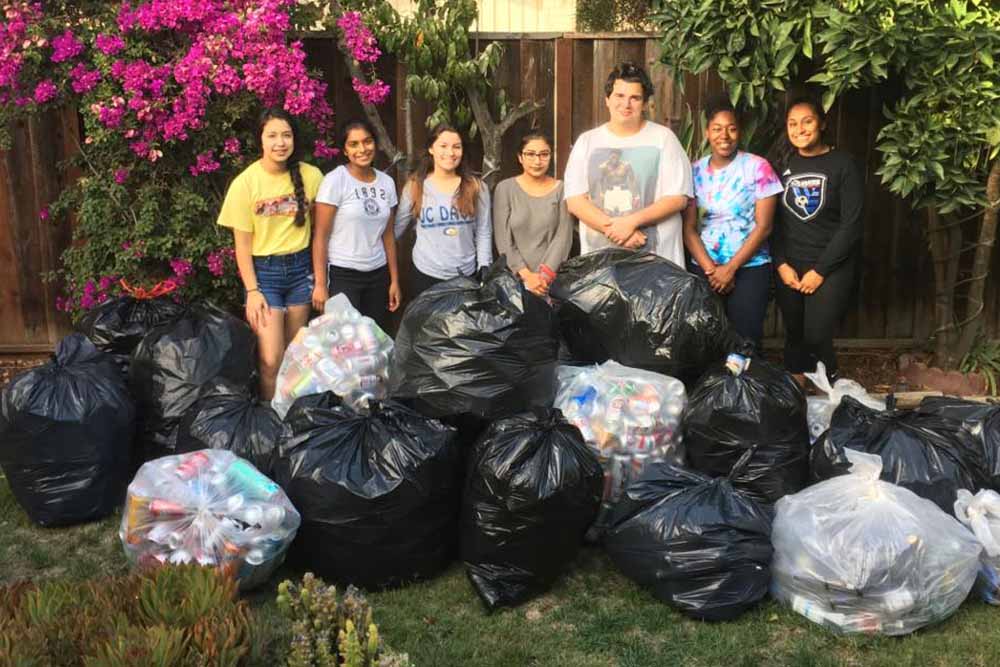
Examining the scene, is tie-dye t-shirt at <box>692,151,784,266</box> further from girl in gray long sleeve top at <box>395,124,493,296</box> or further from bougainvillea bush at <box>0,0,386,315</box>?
bougainvillea bush at <box>0,0,386,315</box>

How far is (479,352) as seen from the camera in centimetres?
361

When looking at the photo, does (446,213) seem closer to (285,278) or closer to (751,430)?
(285,278)

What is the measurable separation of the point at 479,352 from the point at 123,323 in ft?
6.70

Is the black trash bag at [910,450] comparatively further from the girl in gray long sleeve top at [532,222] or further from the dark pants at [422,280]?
the dark pants at [422,280]

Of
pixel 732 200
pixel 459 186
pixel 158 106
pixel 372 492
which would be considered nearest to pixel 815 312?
pixel 732 200

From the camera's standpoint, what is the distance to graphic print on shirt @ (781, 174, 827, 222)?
4.47 m

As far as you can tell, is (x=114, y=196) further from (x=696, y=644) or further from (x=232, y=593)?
(x=696, y=644)

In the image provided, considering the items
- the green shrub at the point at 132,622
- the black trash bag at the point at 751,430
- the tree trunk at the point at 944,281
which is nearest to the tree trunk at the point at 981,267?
the tree trunk at the point at 944,281

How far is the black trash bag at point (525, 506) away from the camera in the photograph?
10.5 ft

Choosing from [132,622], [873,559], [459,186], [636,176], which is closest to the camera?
[132,622]

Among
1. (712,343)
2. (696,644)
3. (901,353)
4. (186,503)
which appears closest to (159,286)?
(186,503)

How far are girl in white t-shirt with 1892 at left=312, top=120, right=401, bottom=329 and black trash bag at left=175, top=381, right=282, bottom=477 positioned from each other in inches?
35.0

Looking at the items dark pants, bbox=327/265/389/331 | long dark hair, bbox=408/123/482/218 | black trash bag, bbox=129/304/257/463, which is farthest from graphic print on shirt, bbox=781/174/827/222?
black trash bag, bbox=129/304/257/463

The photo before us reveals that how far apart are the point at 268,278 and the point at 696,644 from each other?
106 inches
